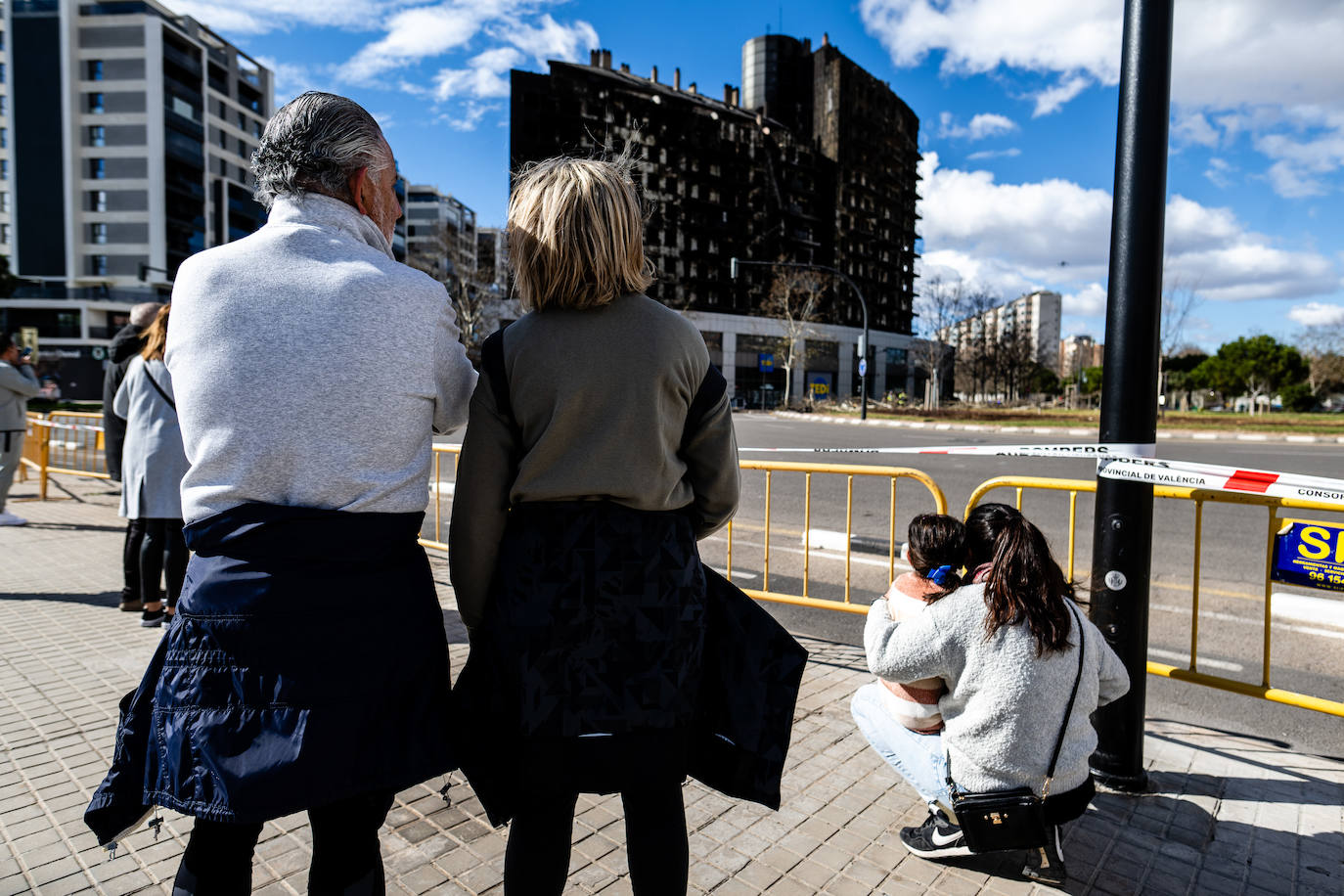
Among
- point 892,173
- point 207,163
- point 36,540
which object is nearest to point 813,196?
point 892,173

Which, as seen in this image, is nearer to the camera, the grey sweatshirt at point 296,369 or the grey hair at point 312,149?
the grey sweatshirt at point 296,369

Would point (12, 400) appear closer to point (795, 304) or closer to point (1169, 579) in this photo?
point (1169, 579)

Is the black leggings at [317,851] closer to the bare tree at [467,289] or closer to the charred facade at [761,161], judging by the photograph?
the bare tree at [467,289]

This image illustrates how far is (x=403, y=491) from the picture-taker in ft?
5.09

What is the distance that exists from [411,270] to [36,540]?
27.5ft

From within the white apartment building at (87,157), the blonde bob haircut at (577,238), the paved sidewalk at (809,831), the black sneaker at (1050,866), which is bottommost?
the paved sidewalk at (809,831)

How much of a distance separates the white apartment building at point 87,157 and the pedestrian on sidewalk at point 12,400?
6000 cm

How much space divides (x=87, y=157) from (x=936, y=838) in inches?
2998

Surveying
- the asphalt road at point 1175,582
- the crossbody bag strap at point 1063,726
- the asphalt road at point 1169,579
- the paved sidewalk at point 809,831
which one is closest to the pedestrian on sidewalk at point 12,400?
the asphalt road at point 1169,579

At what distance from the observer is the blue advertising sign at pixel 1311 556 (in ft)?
10.2

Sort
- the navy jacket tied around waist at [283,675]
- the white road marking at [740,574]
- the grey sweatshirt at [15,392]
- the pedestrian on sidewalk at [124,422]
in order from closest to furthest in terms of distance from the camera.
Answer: the navy jacket tied around waist at [283,675] < the pedestrian on sidewalk at [124,422] < the white road marking at [740,574] < the grey sweatshirt at [15,392]

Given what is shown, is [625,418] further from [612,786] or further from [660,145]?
[660,145]

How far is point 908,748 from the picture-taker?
2766mm

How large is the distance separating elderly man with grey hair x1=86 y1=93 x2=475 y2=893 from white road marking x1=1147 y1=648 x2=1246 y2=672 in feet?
14.8
